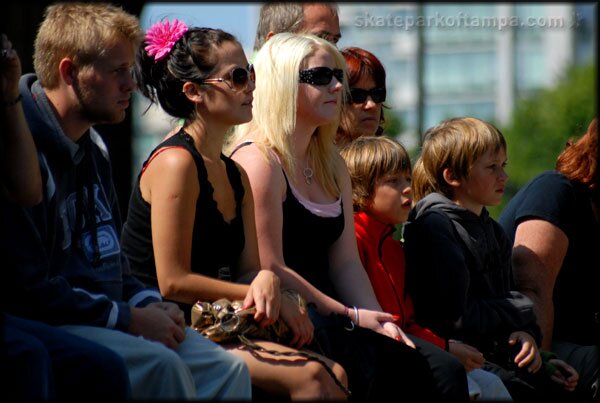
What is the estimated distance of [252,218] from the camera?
4.27 m

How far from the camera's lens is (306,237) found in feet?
15.0

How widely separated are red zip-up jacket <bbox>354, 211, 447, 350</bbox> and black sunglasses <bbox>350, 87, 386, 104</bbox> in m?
0.72

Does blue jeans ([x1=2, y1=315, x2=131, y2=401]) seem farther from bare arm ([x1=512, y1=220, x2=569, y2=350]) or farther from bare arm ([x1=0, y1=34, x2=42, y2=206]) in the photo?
bare arm ([x1=512, y1=220, x2=569, y2=350])

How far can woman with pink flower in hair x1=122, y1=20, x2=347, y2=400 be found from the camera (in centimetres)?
394

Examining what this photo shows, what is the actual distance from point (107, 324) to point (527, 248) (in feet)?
7.61

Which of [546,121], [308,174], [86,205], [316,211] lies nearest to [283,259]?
[316,211]

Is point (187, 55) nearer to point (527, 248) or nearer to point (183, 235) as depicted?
point (183, 235)

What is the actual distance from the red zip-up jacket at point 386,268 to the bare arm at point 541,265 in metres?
0.70

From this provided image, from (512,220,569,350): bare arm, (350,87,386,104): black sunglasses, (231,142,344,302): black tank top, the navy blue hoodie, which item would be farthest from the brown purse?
(350,87,386,104): black sunglasses

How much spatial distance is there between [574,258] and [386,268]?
1.10m

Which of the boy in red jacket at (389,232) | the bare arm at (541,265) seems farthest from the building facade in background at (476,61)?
the boy in red jacket at (389,232)

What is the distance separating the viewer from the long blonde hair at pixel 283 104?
4625mm

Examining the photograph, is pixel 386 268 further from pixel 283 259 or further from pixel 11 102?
pixel 11 102

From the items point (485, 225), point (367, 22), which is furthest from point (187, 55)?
A: point (367, 22)
